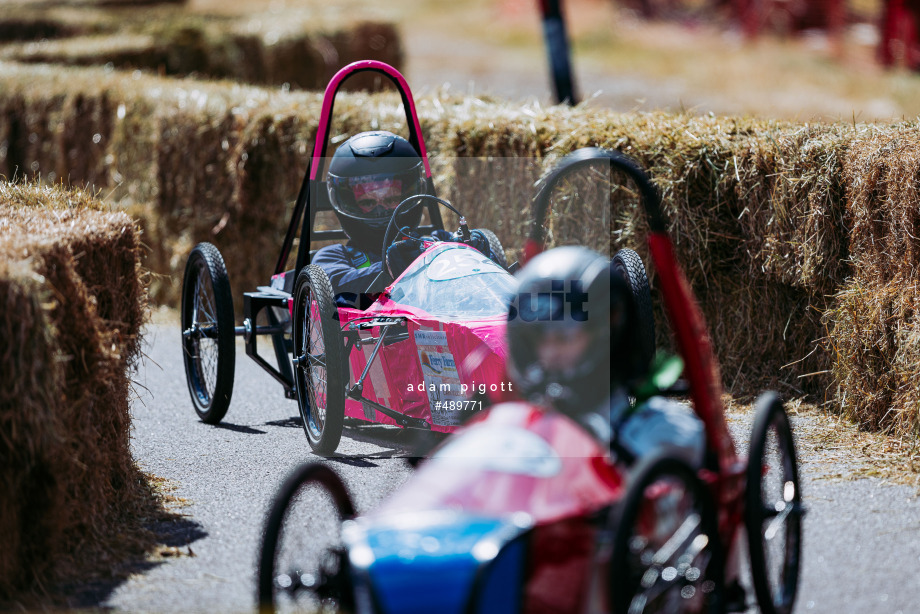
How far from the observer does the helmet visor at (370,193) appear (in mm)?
6430

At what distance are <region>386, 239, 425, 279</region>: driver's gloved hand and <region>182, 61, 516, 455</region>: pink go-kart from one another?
0.34 feet

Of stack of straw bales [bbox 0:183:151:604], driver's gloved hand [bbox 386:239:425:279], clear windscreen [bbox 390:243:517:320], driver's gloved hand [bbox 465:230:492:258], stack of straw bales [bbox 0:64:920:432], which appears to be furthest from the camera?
driver's gloved hand [bbox 465:230:492:258]

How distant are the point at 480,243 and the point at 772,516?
119 inches

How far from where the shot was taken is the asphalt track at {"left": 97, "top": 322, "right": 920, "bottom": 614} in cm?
406

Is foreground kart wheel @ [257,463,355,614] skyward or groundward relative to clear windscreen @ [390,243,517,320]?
groundward

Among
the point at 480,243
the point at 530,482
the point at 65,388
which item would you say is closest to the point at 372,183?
the point at 480,243

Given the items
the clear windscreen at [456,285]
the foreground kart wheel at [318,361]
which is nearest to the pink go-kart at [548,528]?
the foreground kart wheel at [318,361]

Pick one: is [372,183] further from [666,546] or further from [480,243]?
[666,546]

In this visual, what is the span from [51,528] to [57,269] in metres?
1.06

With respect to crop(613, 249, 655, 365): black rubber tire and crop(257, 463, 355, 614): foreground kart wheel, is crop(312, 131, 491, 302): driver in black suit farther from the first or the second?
crop(257, 463, 355, 614): foreground kart wheel

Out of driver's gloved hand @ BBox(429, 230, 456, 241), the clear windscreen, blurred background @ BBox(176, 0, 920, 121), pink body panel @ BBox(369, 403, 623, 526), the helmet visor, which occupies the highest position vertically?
blurred background @ BBox(176, 0, 920, 121)

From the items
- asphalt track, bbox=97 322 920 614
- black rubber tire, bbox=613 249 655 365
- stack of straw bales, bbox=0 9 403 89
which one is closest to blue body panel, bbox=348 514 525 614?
asphalt track, bbox=97 322 920 614

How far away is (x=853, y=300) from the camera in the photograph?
6.18m

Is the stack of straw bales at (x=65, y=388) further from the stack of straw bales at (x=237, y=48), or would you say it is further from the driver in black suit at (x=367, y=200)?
the stack of straw bales at (x=237, y=48)
